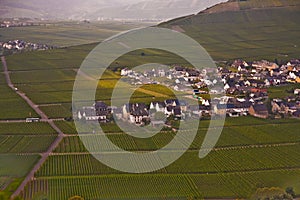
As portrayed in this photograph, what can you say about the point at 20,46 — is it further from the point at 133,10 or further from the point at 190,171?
the point at 133,10

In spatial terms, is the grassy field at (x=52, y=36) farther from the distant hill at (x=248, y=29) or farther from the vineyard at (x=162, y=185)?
the vineyard at (x=162, y=185)

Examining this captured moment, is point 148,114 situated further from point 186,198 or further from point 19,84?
point 19,84

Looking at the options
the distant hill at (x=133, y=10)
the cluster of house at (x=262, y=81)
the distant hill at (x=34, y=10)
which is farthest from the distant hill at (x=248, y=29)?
the distant hill at (x=133, y=10)

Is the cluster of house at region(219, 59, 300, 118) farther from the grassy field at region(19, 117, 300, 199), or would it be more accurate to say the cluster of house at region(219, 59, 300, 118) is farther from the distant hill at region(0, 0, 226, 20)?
the distant hill at region(0, 0, 226, 20)

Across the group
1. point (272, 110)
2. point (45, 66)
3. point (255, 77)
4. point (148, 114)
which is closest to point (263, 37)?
point (255, 77)

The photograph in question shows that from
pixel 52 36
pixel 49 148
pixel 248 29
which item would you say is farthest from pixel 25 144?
pixel 52 36

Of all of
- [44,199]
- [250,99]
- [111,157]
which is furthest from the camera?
[250,99]
